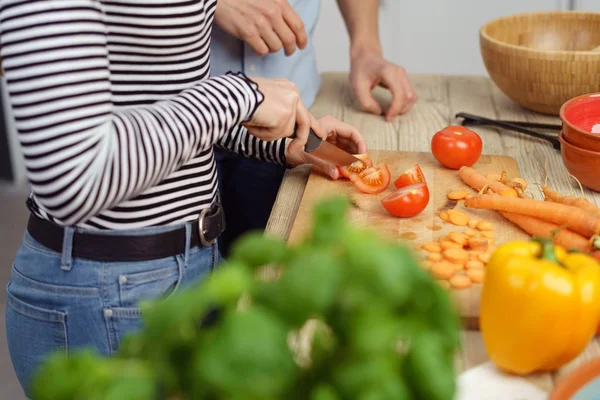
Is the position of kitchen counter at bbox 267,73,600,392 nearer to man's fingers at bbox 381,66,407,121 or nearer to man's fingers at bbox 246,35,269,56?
man's fingers at bbox 381,66,407,121

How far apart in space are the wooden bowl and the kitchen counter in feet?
0.25

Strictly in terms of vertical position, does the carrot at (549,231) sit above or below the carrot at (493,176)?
above

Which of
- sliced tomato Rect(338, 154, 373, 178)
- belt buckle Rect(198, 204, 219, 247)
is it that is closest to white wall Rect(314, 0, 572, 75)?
sliced tomato Rect(338, 154, 373, 178)

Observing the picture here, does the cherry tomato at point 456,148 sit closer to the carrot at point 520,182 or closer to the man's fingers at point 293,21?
the carrot at point 520,182

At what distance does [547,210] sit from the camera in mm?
1132

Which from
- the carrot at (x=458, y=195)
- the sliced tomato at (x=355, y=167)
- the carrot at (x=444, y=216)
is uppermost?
the sliced tomato at (x=355, y=167)

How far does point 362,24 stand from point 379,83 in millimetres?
189

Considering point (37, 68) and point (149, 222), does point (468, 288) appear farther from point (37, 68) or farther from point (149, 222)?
point (37, 68)

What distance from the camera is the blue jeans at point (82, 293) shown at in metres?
1.10

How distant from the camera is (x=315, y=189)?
134 cm

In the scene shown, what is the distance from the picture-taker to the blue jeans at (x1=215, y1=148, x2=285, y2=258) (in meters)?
1.62

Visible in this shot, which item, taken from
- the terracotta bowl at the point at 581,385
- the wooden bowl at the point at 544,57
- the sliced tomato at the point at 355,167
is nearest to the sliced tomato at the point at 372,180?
the sliced tomato at the point at 355,167

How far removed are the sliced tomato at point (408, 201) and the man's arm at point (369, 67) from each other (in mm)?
492

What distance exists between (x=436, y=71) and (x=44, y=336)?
299 cm
